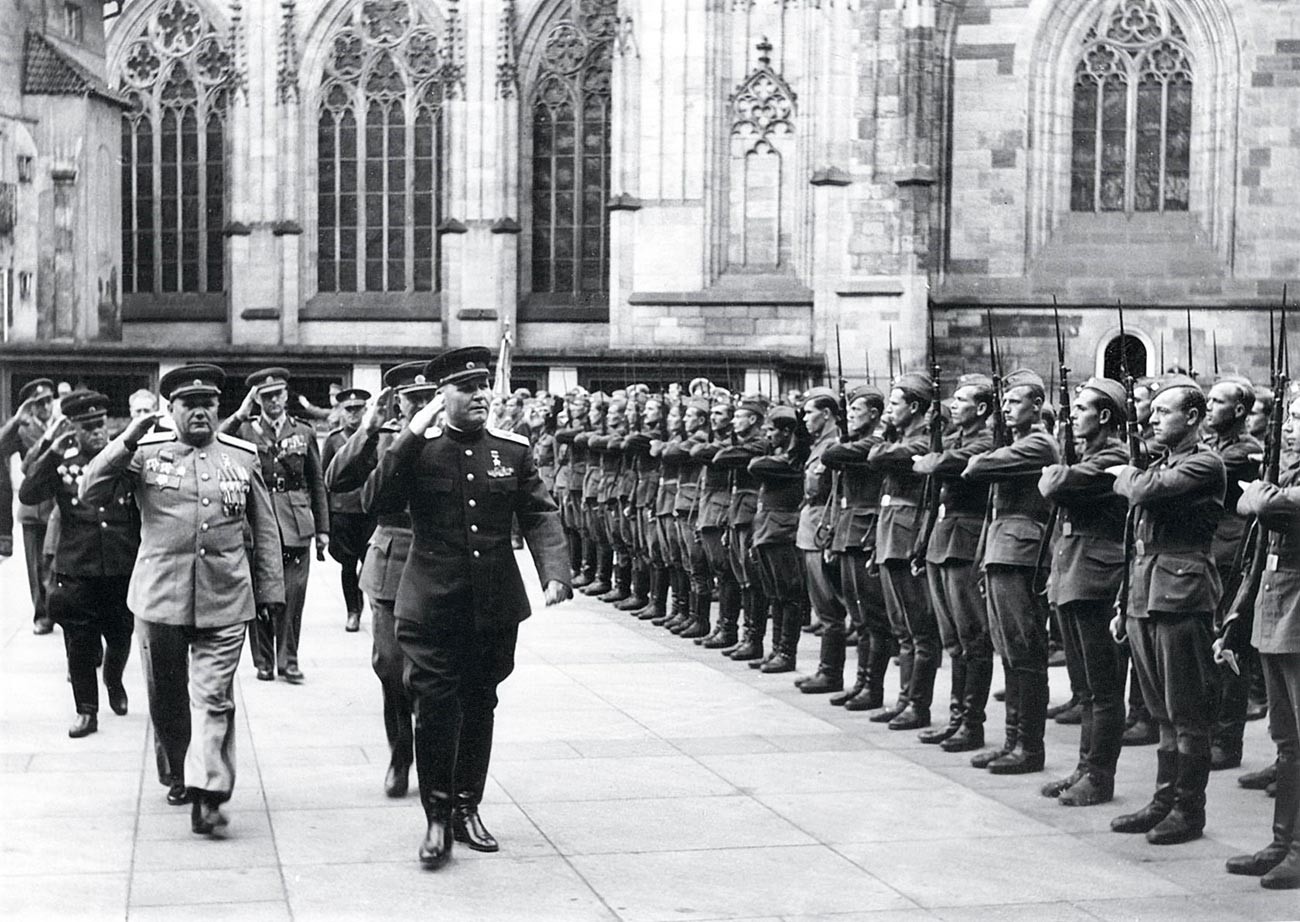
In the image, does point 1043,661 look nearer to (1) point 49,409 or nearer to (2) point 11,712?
(2) point 11,712

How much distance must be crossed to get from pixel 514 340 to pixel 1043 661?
2442 centimetres

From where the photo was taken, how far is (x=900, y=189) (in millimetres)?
27969

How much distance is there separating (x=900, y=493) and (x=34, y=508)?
7.53 meters

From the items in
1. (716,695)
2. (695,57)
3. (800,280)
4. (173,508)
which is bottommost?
(716,695)

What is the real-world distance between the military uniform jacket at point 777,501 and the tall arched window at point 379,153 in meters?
22.5

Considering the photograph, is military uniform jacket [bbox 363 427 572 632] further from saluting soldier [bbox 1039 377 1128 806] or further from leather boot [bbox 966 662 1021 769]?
leather boot [bbox 966 662 1021 769]

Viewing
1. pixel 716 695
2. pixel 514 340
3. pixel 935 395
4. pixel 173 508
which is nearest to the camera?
pixel 173 508

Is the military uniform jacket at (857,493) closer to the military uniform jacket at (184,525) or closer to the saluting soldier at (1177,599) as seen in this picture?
the saluting soldier at (1177,599)

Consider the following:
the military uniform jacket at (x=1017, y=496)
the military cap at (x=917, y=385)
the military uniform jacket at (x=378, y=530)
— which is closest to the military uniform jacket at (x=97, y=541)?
the military uniform jacket at (x=378, y=530)

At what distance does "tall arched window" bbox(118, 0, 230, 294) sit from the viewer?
3506 centimetres

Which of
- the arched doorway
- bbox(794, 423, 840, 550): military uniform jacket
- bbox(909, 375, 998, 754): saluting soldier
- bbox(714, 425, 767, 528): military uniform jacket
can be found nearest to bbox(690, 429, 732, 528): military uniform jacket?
bbox(714, 425, 767, 528): military uniform jacket

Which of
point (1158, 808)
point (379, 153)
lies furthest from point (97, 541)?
point (379, 153)

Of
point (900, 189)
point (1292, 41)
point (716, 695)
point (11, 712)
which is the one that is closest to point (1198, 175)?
point (1292, 41)

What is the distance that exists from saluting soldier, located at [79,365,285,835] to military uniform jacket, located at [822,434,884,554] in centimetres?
406
